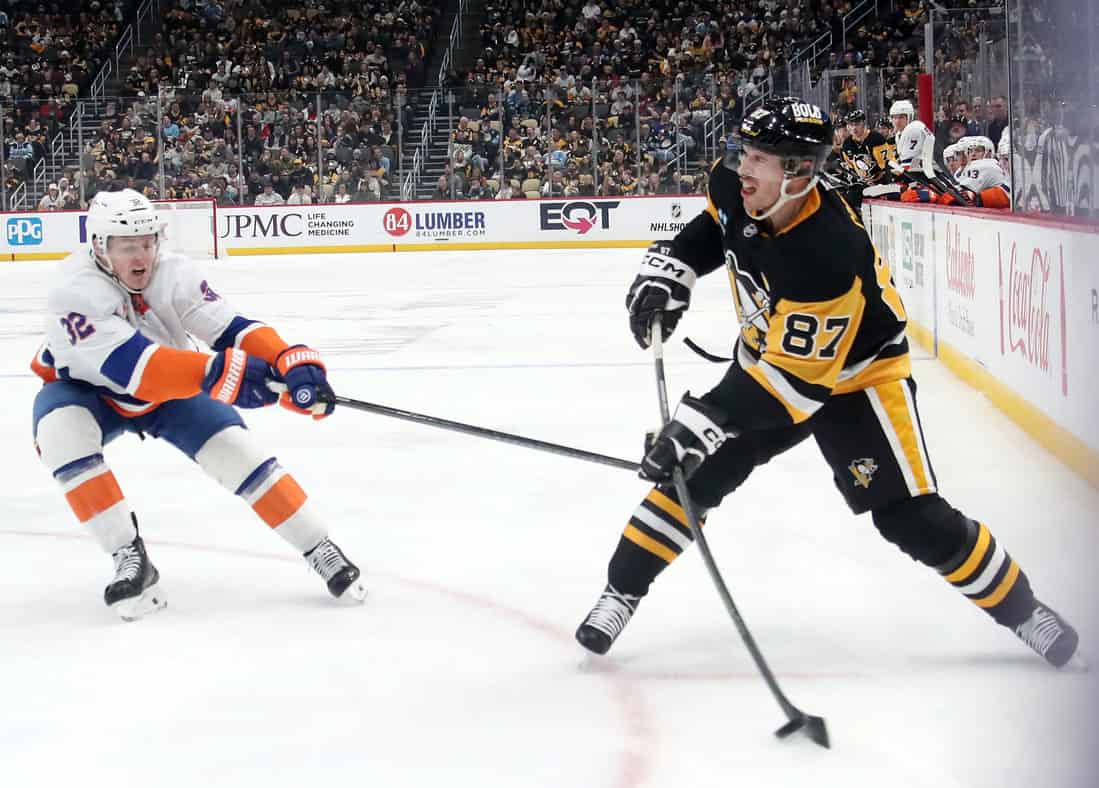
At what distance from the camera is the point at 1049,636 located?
2686 mm

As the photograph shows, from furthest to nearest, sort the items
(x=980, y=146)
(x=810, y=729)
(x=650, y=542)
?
(x=980, y=146)
(x=650, y=542)
(x=810, y=729)

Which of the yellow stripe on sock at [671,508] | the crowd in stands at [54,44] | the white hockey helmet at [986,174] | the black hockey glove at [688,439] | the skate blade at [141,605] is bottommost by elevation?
the skate blade at [141,605]

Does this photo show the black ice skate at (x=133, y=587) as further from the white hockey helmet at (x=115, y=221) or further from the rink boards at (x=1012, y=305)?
the rink boards at (x=1012, y=305)

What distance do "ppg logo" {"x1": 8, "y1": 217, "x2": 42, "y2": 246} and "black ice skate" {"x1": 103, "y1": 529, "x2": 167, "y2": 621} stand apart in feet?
51.9

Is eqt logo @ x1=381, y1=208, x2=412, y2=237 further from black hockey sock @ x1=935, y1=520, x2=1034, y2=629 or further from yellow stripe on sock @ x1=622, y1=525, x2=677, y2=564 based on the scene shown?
black hockey sock @ x1=935, y1=520, x2=1034, y2=629

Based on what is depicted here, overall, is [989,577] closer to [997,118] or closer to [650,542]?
[650,542]

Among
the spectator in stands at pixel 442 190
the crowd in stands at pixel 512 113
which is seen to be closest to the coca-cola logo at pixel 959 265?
the crowd in stands at pixel 512 113

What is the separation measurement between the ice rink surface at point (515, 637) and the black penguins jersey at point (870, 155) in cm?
441

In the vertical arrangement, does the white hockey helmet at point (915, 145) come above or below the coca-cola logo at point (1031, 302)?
above

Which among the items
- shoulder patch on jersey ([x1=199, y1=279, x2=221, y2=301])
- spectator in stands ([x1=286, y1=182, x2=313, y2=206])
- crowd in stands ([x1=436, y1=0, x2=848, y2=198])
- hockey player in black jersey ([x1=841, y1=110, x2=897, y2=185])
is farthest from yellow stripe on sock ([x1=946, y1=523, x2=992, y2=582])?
spectator in stands ([x1=286, y1=182, x2=313, y2=206])

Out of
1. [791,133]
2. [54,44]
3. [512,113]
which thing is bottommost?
[791,133]

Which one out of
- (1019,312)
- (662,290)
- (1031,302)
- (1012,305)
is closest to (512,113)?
(1012,305)

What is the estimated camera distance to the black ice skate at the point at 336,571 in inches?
130

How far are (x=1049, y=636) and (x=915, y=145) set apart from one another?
7.47 m
